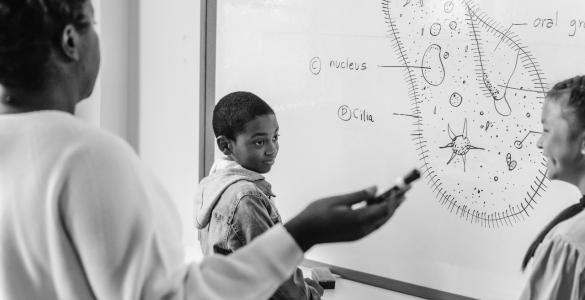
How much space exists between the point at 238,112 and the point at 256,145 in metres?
0.10

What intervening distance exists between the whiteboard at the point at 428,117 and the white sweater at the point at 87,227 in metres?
0.95

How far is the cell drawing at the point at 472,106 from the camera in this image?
1.56m

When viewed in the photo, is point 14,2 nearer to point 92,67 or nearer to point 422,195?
point 92,67

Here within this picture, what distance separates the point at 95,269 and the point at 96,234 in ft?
0.13

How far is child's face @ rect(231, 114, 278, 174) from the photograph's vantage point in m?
1.68

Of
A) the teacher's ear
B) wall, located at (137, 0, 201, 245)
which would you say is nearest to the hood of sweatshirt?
wall, located at (137, 0, 201, 245)

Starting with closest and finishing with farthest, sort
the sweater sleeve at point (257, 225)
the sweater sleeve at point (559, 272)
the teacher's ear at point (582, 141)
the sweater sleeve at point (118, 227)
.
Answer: the sweater sleeve at point (118, 227)
the sweater sleeve at point (559, 272)
the teacher's ear at point (582, 141)
the sweater sleeve at point (257, 225)

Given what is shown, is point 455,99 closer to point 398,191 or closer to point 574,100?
point 574,100

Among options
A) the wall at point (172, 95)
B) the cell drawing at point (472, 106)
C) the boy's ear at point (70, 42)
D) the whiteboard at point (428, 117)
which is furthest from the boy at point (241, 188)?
the boy's ear at point (70, 42)

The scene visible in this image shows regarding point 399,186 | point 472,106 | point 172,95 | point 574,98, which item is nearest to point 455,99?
point 472,106

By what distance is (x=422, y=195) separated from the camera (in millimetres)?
1748

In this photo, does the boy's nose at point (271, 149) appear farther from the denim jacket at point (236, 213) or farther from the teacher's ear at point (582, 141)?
the teacher's ear at point (582, 141)

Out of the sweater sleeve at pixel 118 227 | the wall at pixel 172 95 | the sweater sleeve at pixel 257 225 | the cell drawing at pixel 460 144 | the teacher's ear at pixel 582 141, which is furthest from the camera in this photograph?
the wall at pixel 172 95

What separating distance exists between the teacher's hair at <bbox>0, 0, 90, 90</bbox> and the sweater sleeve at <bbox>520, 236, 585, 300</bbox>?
31.6 inches
